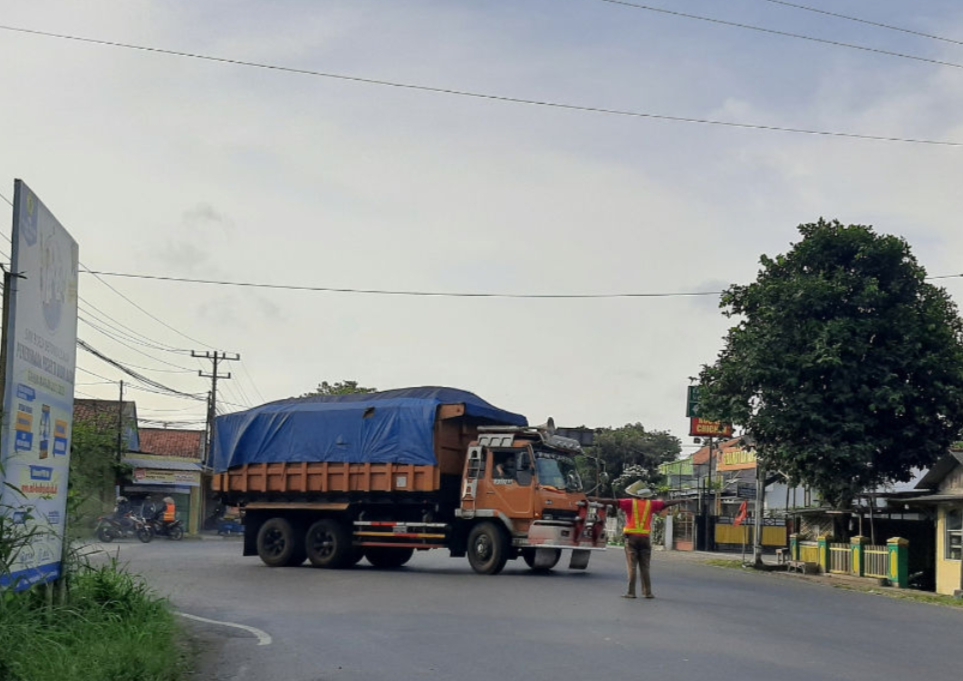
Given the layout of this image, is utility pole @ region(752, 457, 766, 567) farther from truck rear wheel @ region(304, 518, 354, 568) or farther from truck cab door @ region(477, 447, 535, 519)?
truck rear wheel @ region(304, 518, 354, 568)

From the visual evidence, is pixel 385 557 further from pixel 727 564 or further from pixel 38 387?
pixel 38 387

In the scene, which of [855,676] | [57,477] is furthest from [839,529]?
[57,477]

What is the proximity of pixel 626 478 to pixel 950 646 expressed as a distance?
53497 mm

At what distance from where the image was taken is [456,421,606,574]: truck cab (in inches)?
881

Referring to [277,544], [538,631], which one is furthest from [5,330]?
[277,544]

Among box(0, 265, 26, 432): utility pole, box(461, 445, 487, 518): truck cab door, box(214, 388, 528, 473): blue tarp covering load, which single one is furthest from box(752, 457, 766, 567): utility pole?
box(0, 265, 26, 432): utility pole

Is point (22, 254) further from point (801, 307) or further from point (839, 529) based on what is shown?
point (839, 529)

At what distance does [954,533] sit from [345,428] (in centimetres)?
1386

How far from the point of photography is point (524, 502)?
22.4m

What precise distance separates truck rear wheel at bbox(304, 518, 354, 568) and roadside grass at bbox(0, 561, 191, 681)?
1180 centimetres

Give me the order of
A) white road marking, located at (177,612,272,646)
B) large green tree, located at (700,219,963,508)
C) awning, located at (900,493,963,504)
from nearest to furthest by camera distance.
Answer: white road marking, located at (177,612,272,646)
awning, located at (900,493,963,504)
large green tree, located at (700,219,963,508)

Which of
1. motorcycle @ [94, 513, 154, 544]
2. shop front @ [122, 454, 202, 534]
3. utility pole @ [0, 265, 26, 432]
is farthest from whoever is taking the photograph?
shop front @ [122, 454, 202, 534]

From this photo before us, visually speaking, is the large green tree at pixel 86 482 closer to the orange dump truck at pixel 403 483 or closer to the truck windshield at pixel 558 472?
the orange dump truck at pixel 403 483

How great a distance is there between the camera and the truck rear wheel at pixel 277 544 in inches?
971
